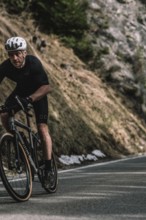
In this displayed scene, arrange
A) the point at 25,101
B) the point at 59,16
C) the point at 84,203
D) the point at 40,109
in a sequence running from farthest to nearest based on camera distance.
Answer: the point at 59,16, the point at 40,109, the point at 25,101, the point at 84,203

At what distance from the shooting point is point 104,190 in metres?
8.26

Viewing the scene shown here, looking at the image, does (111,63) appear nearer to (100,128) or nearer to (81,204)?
(100,128)

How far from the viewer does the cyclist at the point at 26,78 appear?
283 inches

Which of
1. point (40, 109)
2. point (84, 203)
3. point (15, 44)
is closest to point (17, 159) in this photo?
point (40, 109)

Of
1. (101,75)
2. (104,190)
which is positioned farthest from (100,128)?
(104,190)

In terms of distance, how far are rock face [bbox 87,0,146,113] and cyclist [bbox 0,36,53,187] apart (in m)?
22.3

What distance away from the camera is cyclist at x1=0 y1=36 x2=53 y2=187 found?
7.18m

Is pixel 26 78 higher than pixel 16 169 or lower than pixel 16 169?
higher

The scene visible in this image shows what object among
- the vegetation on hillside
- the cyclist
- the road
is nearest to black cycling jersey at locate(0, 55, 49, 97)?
the cyclist

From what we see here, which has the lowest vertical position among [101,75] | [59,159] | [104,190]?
[101,75]

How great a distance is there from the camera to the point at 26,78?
739 centimetres

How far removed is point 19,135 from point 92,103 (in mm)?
18505

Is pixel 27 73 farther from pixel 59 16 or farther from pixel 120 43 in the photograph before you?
pixel 120 43

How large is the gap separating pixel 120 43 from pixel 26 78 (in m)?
26.3
